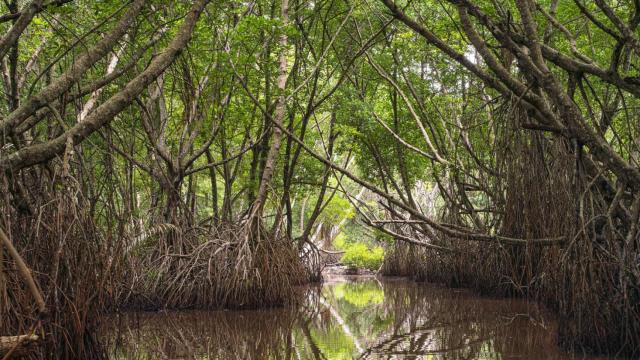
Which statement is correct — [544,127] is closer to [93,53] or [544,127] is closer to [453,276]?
[93,53]

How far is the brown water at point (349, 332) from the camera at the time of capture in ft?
15.0

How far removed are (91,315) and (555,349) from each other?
3255 mm

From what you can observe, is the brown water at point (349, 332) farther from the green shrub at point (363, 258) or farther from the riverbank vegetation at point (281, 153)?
the green shrub at point (363, 258)

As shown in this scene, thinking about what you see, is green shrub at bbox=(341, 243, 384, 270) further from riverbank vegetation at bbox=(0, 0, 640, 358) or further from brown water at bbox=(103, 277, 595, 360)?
brown water at bbox=(103, 277, 595, 360)

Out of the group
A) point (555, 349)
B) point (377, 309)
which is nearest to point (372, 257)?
point (377, 309)

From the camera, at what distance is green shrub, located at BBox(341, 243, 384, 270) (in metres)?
19.4

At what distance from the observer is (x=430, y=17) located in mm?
10656

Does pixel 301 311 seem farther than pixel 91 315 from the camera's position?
Yes

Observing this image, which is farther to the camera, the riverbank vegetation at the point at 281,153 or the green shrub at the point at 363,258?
the green shrub at the point at 363,258

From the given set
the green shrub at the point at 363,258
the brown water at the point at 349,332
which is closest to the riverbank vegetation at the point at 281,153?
the brown water at the point at 349,332

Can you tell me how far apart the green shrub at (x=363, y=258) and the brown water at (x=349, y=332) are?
10781 millimetres

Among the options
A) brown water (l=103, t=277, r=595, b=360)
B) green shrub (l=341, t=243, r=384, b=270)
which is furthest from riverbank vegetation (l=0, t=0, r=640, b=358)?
green shrub (l=341, t=243, r=384, b=270)

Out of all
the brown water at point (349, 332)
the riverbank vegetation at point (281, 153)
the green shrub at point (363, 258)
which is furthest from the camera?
the green shrub at point (363, 258)

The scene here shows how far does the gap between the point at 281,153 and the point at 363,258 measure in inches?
299
